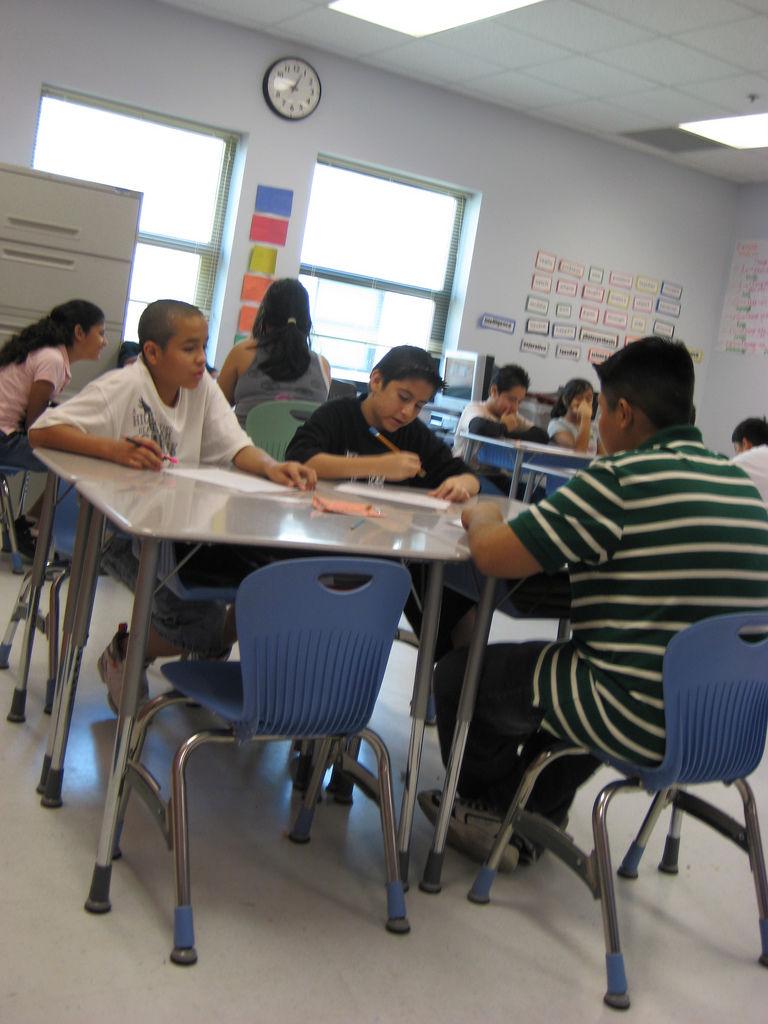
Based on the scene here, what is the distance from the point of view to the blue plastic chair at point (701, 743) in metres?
1.81

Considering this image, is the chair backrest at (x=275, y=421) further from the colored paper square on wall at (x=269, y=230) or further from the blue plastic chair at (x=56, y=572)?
the colored paper square on wall at (x=269, y=230)

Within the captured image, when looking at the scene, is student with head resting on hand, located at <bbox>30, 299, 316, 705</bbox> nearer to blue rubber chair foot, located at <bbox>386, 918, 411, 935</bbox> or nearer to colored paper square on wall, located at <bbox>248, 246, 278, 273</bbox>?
blue rubber chair foot, located at <bbox>386, 918, 411, 935</bbox>

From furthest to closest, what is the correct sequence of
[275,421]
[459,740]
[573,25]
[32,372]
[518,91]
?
[518,91] < [573,25] < [32,372] < [275,421] < [459,740]

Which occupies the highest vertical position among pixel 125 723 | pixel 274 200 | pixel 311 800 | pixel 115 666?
pixel 274 200

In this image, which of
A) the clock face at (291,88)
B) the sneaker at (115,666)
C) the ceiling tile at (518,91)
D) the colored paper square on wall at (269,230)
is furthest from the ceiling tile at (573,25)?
the sneaker at (115,666)

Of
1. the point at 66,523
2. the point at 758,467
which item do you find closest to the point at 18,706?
the point at 66,523

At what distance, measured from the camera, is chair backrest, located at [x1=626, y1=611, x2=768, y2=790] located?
1798 mm

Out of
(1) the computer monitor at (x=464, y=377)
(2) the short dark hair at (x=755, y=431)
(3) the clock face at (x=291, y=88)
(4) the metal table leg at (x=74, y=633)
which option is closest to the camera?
(4) the metal table leg at (x=74, y=633)

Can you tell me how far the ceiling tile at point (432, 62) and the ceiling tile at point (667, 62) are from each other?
0.83 meters

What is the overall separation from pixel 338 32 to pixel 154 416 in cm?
410

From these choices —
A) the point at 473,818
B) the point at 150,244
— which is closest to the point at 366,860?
the point at 473,818

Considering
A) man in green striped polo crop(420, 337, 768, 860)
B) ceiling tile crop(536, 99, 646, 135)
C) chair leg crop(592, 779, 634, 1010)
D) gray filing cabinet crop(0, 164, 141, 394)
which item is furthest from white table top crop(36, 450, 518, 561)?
ceiling tile crop(536, 99, 646, 135)

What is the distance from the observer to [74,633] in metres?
2.06

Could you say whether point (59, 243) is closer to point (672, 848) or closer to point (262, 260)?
point (262, 260)
